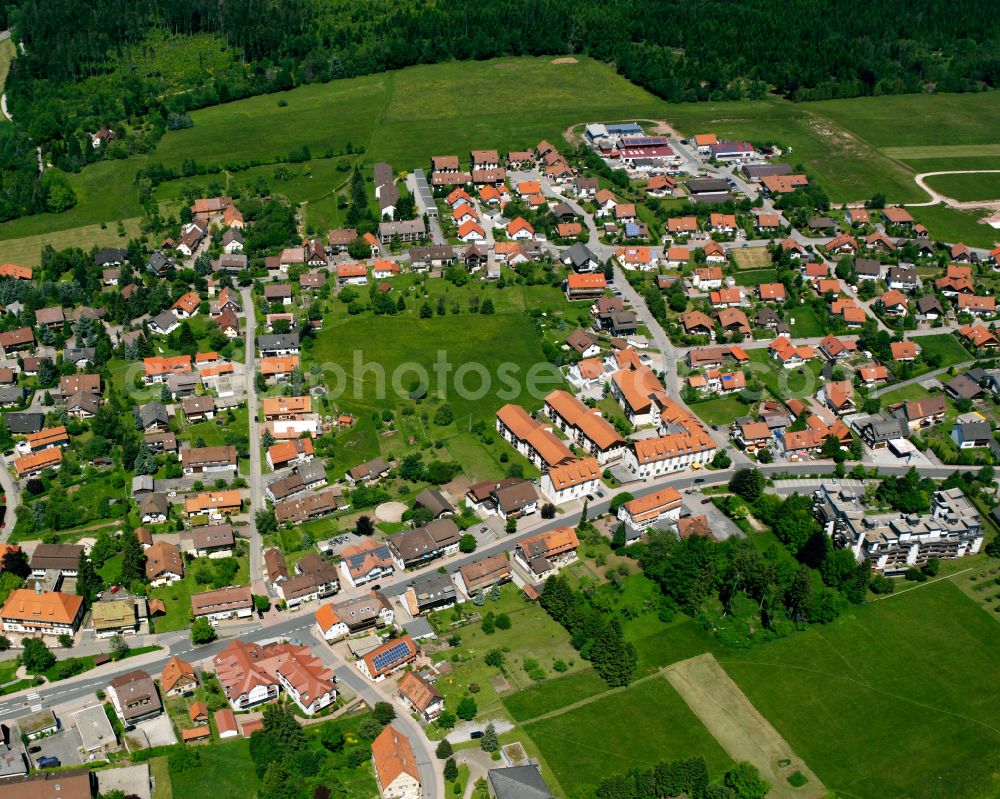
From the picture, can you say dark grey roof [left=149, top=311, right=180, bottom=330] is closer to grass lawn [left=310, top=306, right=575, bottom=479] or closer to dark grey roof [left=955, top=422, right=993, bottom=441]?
grass lawn [left=310, top=306, right=575, bottom=479]

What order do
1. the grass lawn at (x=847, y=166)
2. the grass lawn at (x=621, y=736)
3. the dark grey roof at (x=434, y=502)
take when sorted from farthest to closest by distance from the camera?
1. the grass lawn at (x=847, y=166)
2. the dark grey roof at (x=434, y=502)
3. the grass lawn at (x=621, y=736)

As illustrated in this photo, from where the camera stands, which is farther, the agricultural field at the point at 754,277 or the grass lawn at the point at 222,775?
the agricultural field at the point at 754,277

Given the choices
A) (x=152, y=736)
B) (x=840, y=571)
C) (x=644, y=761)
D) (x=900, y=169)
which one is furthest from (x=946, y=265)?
(x=152, y=736)

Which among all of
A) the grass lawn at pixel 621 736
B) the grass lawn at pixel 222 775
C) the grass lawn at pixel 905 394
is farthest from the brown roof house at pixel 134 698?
the grass lawn at pixel 905 394

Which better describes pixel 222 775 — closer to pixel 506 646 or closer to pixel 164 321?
pixel 506 646

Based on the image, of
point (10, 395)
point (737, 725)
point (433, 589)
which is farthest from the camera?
point (10, 395)

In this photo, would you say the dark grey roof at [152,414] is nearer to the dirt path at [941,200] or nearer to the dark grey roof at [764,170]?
the dark grey roof at [764,170]

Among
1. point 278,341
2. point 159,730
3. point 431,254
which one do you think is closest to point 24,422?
point 278,341

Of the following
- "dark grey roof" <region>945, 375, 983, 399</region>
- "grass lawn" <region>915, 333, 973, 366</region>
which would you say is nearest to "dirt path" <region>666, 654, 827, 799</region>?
"dark grey roof" <region>945, 375, 983, 399</region>
